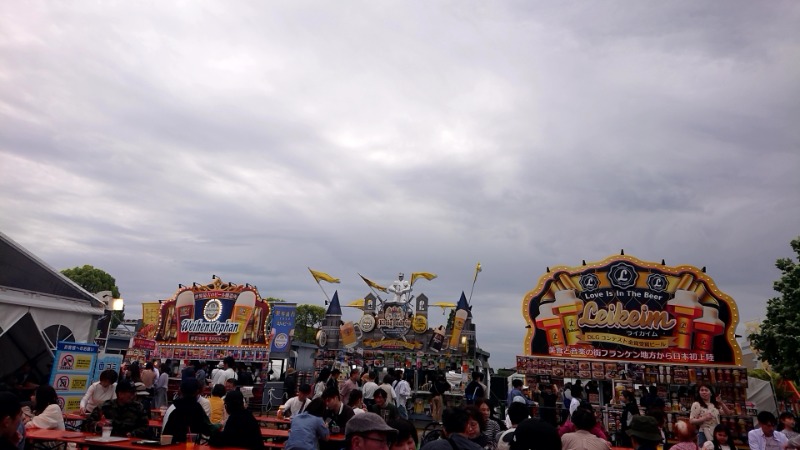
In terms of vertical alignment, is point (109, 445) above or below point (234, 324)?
below

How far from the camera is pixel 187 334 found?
87.9 ft

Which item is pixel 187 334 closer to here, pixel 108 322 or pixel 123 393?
pixel 108 322

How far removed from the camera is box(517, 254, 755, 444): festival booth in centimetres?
1706

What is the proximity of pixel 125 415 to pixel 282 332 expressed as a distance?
61.1ft

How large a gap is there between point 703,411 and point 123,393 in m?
10.7

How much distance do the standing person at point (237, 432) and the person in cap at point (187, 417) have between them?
2.15ft

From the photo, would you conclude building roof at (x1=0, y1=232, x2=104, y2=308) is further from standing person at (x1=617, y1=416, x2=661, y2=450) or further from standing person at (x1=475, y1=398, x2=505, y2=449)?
standing person at (x1=617, y1=416, x2=661, y2=450)

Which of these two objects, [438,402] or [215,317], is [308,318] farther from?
[438,402]

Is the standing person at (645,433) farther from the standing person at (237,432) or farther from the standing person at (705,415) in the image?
the standing person at (705,415)

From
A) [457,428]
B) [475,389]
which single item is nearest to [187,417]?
[457,428]

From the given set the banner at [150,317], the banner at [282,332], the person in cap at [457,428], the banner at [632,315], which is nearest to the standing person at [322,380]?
the person in cap at [457,428]

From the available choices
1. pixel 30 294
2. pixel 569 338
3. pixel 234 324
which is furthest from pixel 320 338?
pixel 30 294

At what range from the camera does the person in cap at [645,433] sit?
5.34 m

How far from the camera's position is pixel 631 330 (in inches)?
709
